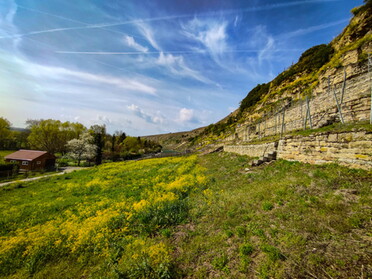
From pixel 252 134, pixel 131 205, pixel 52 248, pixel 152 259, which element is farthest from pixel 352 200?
pixel 252 134

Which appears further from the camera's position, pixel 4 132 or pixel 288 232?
pixel 4 132

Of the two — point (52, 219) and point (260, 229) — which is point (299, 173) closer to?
point (260, 229)

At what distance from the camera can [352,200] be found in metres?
4.30

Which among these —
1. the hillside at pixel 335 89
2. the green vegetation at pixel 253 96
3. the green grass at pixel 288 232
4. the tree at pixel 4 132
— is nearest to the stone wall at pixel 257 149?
the hillside at pixel 335 89

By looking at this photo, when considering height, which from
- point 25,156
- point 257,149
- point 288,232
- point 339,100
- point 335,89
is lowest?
point 25,156

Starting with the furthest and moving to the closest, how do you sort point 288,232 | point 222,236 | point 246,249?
point 222,236
point 288,232
point 246,249

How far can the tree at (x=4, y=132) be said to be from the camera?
5366cm

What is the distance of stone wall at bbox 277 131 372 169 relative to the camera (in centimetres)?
572

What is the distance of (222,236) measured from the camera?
4.50 meters

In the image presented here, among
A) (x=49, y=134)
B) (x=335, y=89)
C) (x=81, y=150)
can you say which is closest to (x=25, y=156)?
(x=81, y=150)

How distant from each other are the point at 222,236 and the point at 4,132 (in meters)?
86.2

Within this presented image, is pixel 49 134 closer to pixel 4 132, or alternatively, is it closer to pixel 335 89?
pixel 4 132

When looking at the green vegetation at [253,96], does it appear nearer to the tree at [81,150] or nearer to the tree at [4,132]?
the tree at [81,150]

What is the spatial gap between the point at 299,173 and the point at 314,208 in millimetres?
3146
